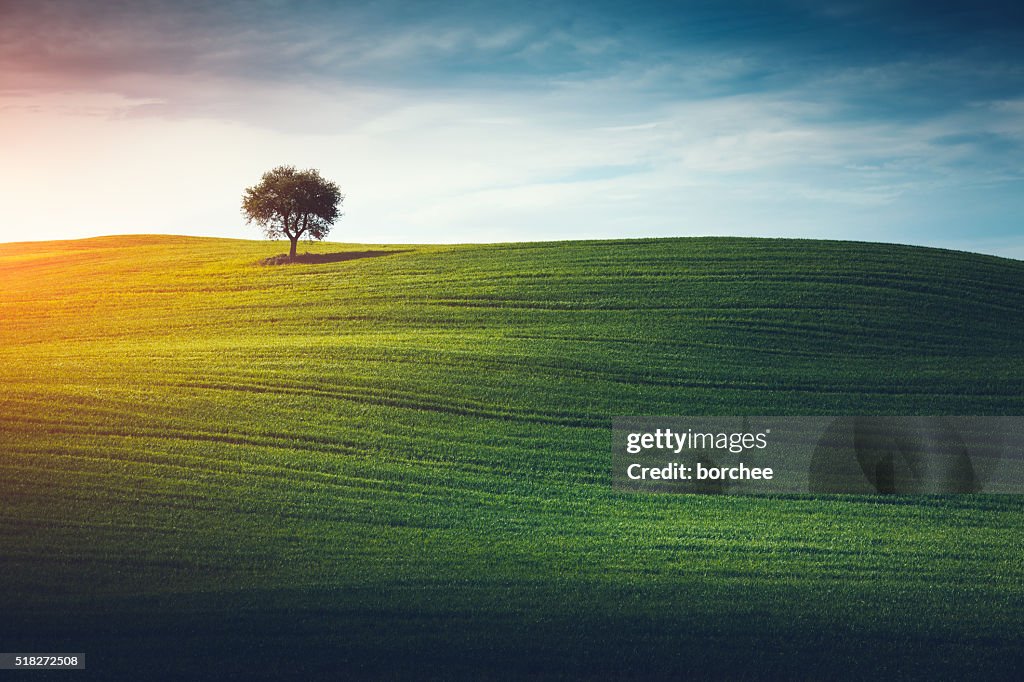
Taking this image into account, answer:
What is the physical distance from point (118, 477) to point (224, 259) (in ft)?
119

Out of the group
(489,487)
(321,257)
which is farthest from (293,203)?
(489,487)

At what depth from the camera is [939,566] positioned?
14531 mm

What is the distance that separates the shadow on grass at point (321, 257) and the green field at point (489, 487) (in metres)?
9.23

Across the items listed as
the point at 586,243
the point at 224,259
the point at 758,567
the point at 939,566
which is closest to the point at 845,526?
the point at 939,566

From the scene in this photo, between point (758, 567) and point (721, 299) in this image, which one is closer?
point (758, 567)

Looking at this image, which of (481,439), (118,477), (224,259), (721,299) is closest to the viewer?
(118,477)

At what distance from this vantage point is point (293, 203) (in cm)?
5000

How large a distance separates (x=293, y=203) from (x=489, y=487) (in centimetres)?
3533

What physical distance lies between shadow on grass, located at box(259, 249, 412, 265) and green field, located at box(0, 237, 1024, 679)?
9.23 m

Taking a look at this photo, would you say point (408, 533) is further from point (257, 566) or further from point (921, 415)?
point (921, 415)

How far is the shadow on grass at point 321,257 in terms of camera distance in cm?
4859

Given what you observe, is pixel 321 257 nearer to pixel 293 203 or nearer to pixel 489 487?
pixel 293 203

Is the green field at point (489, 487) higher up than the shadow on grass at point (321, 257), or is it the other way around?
the shadow on grass at point (321, 257)

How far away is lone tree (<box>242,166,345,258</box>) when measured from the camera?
164 ft
